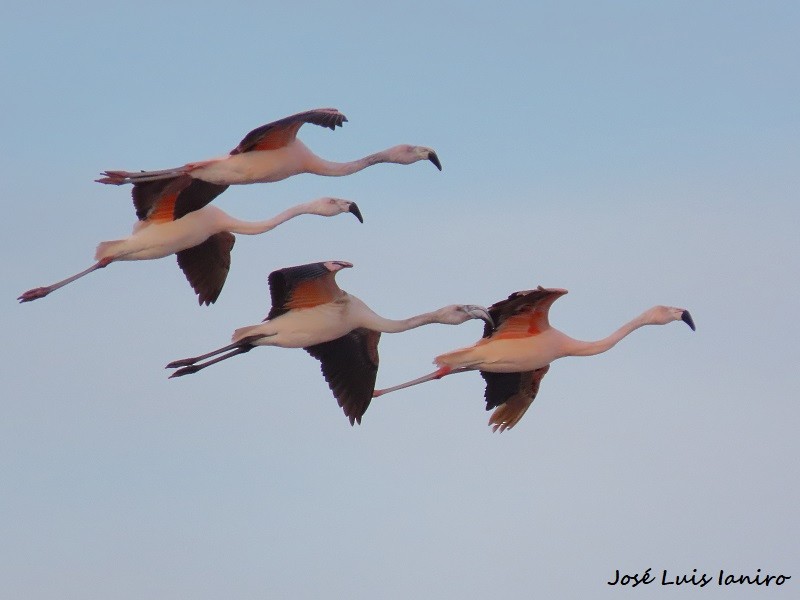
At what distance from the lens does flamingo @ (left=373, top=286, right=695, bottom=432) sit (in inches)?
867

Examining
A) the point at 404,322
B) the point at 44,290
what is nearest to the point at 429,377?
the point at 404,322

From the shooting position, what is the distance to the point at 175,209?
2373cm

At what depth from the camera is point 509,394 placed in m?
24.0

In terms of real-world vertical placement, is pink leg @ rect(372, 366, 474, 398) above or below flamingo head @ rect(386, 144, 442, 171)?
below

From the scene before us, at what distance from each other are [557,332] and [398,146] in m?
3.44

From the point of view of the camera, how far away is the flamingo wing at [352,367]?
2339 centimetres

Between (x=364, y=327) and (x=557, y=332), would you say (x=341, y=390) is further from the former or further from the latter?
(x=557, y=332)

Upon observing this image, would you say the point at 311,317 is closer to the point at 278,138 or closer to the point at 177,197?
the point at 278,138

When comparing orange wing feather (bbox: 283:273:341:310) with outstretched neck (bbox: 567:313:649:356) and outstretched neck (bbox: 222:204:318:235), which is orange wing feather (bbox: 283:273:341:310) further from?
outstretched neck (bbox: 567:313:649:356)

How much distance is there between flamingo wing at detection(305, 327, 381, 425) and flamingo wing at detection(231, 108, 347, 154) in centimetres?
294

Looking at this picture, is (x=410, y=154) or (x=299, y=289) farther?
(x=410, y=154)

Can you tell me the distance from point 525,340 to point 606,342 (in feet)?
4.36

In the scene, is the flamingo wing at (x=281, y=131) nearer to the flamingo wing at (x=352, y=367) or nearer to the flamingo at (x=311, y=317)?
the flamingo at (x=311, y=317)

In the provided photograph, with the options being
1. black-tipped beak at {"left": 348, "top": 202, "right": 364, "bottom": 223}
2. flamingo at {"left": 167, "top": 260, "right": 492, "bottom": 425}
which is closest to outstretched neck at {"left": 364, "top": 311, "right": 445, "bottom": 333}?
flamingo at {"left": 167, "top": 260, "right": 492, "bottom": 425}
